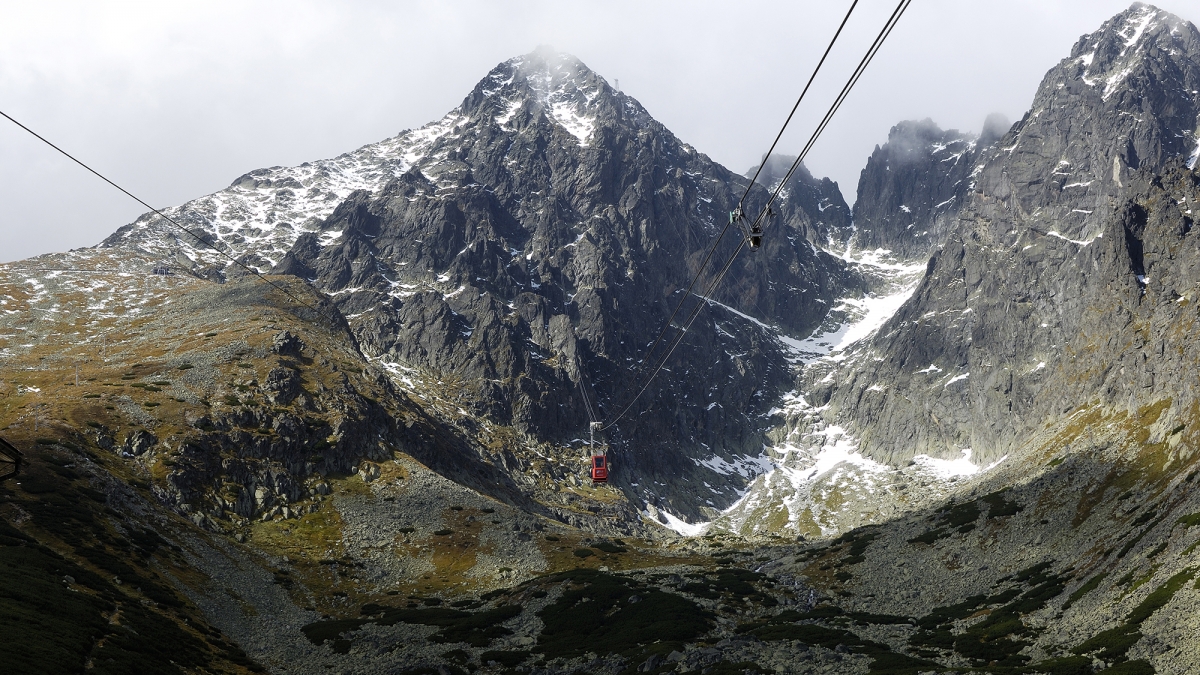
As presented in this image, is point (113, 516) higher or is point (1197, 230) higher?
point (1197, 230)

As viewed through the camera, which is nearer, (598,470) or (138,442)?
(138,442)

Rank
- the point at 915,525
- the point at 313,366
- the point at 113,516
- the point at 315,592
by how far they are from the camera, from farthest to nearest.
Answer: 1. the point at 313,366
2. the point at 915,525
3. the point at 315,592
4. the point at 113,516

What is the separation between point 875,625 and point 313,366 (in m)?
122

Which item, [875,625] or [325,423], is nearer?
[875,625]

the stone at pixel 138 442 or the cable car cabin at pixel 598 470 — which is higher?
the cable car cabin at pixel 598 470

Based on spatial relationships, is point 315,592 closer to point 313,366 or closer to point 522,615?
point 522,615

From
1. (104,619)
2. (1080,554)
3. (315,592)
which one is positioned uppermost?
(1080,554)

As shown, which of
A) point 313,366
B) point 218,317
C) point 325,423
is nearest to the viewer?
point 325,423

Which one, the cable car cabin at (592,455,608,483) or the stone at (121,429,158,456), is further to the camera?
the cable car cabin at (592,455,608,483)

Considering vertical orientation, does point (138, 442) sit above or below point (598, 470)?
below

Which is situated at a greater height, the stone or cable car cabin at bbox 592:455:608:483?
cable car cabin at bbox 592:455:608:483

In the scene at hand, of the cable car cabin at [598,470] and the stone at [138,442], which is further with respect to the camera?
the cable car cabin at [598,470]

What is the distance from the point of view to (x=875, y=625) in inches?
3433

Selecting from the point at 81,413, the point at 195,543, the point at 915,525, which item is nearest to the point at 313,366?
the point at 81,413
